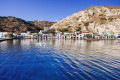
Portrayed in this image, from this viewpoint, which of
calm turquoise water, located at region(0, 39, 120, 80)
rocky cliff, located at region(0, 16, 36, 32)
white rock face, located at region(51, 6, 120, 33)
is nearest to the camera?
calm turquoise water, located at region(0, 39, 120, 80)

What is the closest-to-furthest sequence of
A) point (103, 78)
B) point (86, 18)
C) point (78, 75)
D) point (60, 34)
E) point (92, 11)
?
point (103, 78) → point (78, 75) → point (60, 34) → point (86, 18) → point (92, 11)

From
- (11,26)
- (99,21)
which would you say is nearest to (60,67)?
(99,21)

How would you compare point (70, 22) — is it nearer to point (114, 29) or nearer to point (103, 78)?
point (114, 29)

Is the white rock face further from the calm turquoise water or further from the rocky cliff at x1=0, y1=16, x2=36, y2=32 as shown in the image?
the calm turquoise water

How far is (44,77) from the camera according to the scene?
866 cm

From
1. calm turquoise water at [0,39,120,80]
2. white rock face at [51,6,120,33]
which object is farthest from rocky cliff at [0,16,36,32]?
calm turquoise water at [0,39,120,80]

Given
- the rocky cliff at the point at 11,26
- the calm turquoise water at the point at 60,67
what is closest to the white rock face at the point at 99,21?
the rocky cliff at the point at 11,26

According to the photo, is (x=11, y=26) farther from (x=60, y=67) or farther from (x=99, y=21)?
(x=60, y=67)

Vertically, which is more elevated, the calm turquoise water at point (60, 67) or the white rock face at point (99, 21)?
the white rock face at point (99, 21)

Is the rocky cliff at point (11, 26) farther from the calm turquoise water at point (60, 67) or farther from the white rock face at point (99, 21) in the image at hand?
the calm turquoise water at point (60, 67)

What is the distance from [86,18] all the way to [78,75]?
15998 centimetres

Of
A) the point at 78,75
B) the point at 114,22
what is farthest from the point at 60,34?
the point at 78,75

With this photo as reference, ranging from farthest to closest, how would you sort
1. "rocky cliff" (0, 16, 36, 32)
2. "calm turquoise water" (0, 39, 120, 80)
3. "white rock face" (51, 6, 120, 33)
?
"rocky cliff" (0, 16, 36, 32) < "white rock face" (51, 6, 120, 33) < "calm turquoise water" (0, 39, 120, 80)

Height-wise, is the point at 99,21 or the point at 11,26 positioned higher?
the point at 99,21
